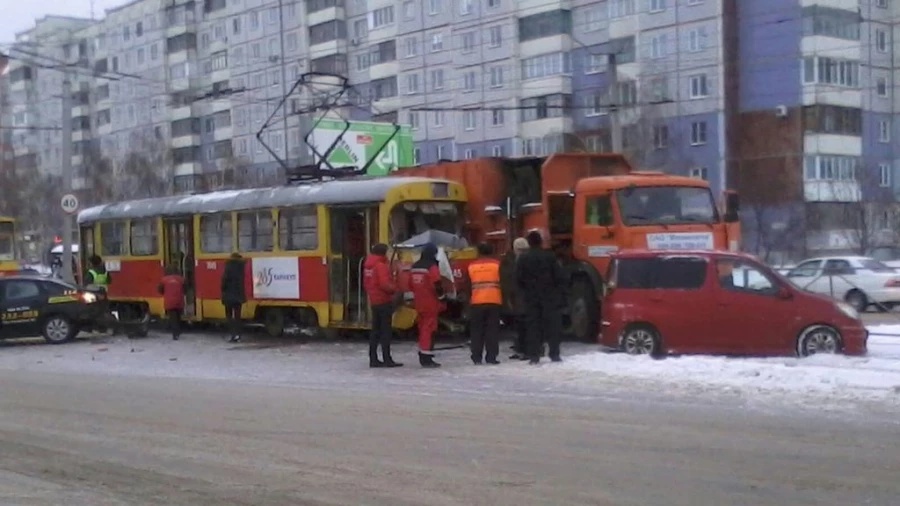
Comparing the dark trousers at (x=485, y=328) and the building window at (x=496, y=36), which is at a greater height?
the building window at (x=496, y=36)

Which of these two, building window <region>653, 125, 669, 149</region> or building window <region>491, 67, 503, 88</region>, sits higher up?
building window <region>491, 67, 503, 88</region>

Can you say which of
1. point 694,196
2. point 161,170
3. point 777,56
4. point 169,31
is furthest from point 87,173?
point 694,196

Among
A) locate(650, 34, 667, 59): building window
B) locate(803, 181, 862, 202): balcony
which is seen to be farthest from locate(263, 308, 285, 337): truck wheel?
locate(650, 34, 667, 59): building window

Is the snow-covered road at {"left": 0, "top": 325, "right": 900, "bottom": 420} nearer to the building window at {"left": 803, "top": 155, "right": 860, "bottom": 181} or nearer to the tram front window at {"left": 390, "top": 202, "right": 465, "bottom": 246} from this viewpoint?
the tram front window at {"left": 390, "top": 202, "right": 465, "bottom": 246}

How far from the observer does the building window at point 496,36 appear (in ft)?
189

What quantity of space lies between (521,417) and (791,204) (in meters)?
41.0

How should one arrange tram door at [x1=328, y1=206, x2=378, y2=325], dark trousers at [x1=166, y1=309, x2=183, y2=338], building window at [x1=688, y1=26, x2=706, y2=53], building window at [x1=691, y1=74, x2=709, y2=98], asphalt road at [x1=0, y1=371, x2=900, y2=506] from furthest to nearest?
1. building window at [x1=691, y1=74, x2=709, y2=98]
2. building window at [x1=688, y1=26, x2=706, y2=53]
3. dark trousers at [x1=166, y1=309, x2=183, y2=338]
4. tram door at [x1=328, y1=206, x2=378, y2=325]
5. asphalt road at [x1=0, y1=371, x2=900, y2=506]

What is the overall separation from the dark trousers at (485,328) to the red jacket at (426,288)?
0.56 m

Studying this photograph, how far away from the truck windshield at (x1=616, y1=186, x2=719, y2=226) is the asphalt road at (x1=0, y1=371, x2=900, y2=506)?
7210mm

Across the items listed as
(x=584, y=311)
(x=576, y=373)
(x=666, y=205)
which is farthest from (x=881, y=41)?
(x=576, y=373)

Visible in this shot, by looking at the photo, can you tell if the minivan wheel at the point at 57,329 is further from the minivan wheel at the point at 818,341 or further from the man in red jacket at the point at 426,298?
the minivan wheel at the point at 818,341

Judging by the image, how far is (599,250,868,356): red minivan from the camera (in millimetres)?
16125

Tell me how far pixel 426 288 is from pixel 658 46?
37.6 m

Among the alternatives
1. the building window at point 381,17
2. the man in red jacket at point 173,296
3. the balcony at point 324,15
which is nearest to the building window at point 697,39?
the building window at point 381,17
